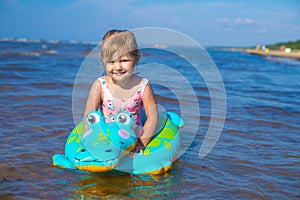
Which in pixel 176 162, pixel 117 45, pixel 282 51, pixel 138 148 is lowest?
pixel 176 162

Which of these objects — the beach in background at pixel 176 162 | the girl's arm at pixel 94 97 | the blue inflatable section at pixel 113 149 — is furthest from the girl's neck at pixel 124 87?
the beach in background at pixel 176 162

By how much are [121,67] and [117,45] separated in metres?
0.21

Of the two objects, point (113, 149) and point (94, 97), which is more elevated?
point (94, 97)

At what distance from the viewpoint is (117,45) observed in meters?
2.95

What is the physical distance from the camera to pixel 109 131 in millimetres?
2773

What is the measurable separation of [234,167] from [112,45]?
1686mm

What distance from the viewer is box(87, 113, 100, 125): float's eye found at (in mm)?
2878

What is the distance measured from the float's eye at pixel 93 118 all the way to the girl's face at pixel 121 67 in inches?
17.5

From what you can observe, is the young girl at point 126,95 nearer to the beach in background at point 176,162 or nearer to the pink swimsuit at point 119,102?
the pink swimsuit at point 119,102

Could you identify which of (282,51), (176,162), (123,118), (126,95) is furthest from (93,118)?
(282,51)

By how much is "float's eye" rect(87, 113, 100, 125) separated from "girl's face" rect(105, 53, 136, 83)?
445mm

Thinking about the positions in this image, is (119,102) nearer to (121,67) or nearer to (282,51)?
(121,67)

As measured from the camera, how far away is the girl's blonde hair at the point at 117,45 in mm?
2953

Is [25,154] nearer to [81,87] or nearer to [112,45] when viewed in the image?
[112,45]
